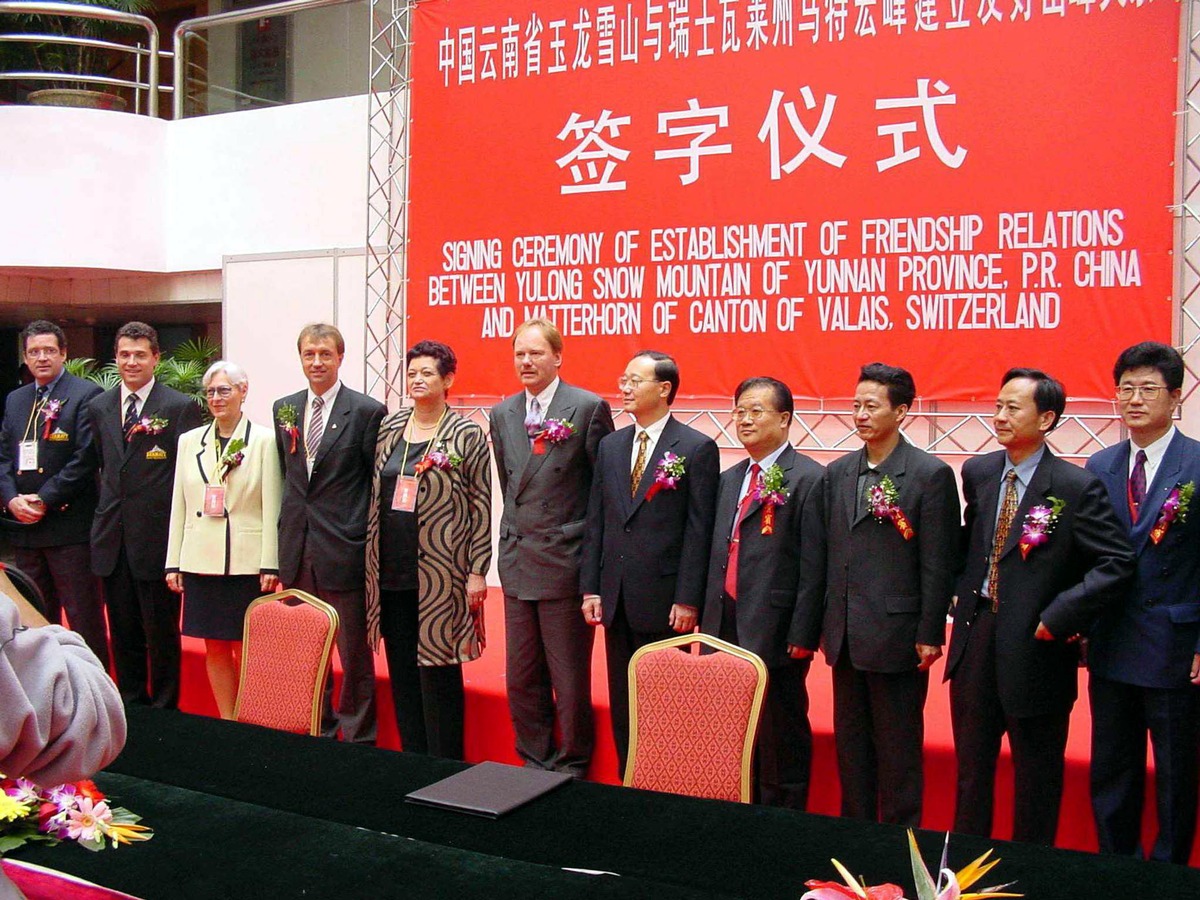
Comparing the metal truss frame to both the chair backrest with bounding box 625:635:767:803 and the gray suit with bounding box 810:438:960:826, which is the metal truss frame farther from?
the chair backrest with bounding box 625:635:767:803

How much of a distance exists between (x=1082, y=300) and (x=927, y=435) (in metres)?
0.81

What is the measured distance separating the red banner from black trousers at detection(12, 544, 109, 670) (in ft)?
6.28

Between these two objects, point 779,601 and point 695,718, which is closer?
point 695,718

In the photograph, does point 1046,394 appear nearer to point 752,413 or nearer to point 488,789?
point 752,413

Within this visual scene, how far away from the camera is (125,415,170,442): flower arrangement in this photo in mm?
4406

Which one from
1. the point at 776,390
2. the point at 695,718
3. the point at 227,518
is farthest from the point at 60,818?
the point at 227,518

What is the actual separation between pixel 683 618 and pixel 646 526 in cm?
30

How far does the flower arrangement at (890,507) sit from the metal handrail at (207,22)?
16.0 feet

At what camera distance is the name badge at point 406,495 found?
3748 mm

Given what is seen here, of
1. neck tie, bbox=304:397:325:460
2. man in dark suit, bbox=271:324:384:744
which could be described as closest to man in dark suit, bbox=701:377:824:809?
man in dark suit, bbox=271:324:384:744

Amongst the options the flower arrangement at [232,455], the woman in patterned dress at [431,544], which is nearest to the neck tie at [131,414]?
the flower arrangement at [232,455]

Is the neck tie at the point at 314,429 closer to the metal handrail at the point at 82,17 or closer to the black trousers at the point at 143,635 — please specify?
the black trousers at the point at 143,635

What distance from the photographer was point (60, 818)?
172 centimetres

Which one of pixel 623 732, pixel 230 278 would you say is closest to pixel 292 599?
pixel 623 732
